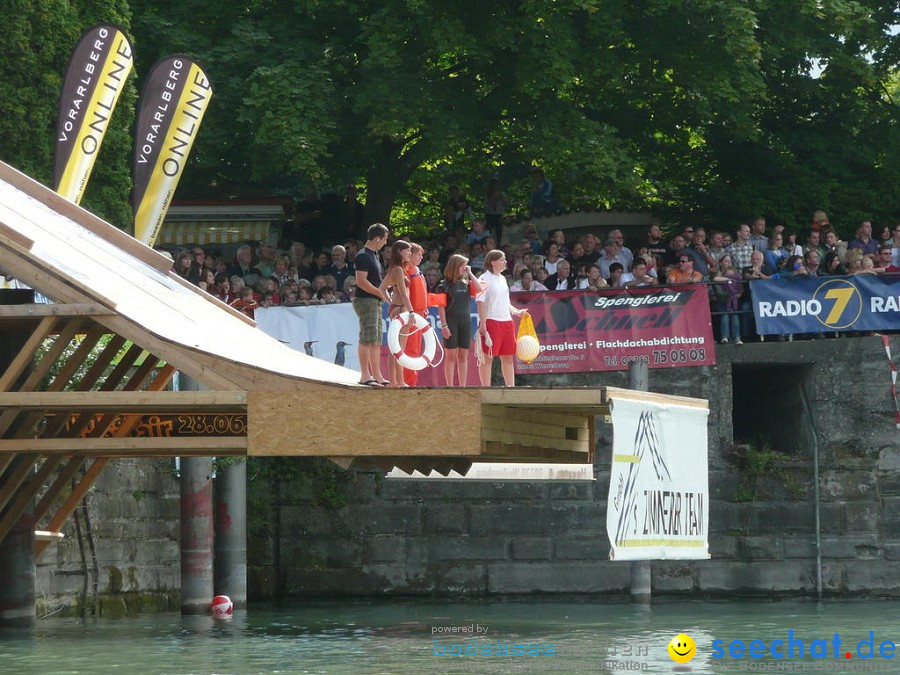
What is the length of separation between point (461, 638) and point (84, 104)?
30.1 ft

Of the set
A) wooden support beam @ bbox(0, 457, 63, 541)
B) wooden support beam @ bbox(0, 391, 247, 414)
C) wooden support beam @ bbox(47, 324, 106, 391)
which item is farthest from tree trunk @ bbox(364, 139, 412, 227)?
wooden support beam @ bbox(0, 391, 247, 414)

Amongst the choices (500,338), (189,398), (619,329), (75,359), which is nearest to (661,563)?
(619,329)

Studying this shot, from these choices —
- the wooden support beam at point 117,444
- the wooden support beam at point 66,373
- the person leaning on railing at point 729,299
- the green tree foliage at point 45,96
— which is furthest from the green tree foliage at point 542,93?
the wooden support beam at point 117,444

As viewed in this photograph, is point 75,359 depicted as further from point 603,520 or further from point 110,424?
point 603,520

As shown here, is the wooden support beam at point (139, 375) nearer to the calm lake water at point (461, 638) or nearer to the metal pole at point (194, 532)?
the calm lake water at point (461, 638)

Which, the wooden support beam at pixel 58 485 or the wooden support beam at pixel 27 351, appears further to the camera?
the wooden support beam at pixel 58 485

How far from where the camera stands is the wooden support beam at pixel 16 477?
19078 millimetres

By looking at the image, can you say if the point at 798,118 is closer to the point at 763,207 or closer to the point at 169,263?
the point at 763,207

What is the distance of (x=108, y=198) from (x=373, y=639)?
35.4 ft

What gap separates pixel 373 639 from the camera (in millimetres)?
20422

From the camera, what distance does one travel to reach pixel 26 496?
19891 millimetres

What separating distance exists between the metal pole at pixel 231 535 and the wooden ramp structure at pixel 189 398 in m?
4.75

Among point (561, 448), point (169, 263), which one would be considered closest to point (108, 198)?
point (169, 263)

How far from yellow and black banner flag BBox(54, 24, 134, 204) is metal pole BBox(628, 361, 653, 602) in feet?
26.4
